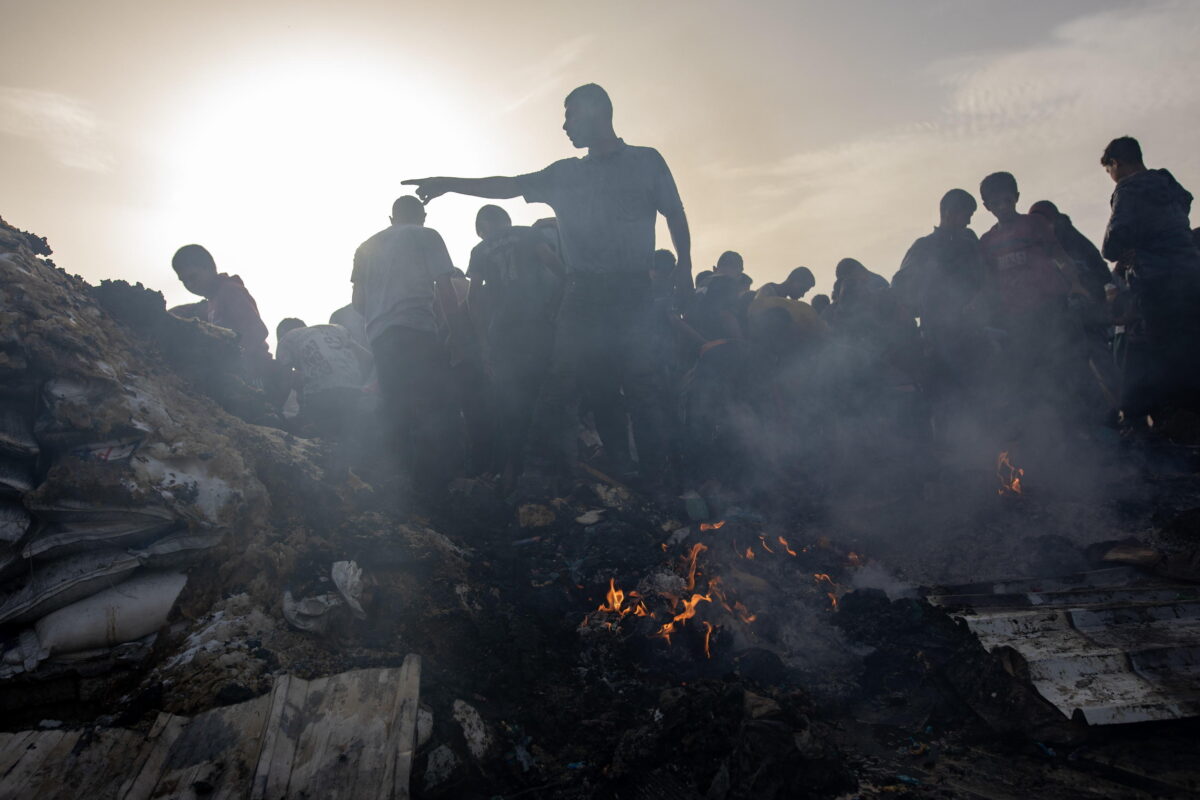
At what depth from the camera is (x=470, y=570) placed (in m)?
4.19

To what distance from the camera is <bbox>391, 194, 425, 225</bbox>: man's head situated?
18.8ft

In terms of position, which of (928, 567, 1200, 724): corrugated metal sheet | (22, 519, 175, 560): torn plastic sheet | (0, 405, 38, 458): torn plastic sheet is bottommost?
(928, 567, 1200, 724): corrugated metal sheet

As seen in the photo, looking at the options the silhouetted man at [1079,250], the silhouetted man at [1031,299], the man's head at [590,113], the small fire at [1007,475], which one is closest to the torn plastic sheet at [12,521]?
the man's head at [590,113]

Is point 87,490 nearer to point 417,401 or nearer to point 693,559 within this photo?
point 417,401

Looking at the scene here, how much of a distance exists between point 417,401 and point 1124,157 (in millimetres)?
6680

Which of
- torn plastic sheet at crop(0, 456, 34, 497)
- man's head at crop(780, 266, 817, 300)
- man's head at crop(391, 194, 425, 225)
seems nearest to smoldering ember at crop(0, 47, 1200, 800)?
torn plastic sheet at crop(0, 456, 34, 497)

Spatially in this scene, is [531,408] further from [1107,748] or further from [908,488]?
[1107,748]

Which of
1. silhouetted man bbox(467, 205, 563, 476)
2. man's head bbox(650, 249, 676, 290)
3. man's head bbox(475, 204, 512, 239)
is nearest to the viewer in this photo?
silhouetted man bbox(467, 205, 563, 476)

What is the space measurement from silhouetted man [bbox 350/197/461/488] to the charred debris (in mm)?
697

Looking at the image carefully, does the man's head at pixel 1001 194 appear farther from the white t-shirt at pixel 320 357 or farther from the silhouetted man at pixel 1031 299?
the white t-shirt at pixel 320 357

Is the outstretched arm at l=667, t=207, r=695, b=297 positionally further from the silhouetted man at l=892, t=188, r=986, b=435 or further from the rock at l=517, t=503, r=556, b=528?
the silhouetted man at l=892, t=188, r=986, b=435

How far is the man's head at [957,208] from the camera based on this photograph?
6258mm

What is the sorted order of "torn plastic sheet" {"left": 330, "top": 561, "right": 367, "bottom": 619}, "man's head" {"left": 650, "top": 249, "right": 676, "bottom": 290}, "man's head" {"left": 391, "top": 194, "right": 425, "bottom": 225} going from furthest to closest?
1. "man's head" {"left": 650, "top": 249, "right": 676, "bottom": 290}
2. "man's head" {"left": 391, "top": 194, "right": 425, "bottom": 225}
3. "torn plastic sheet" {"left": 330, "top": 561, "right": 367, "bottom": 619}

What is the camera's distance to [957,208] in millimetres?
6285
